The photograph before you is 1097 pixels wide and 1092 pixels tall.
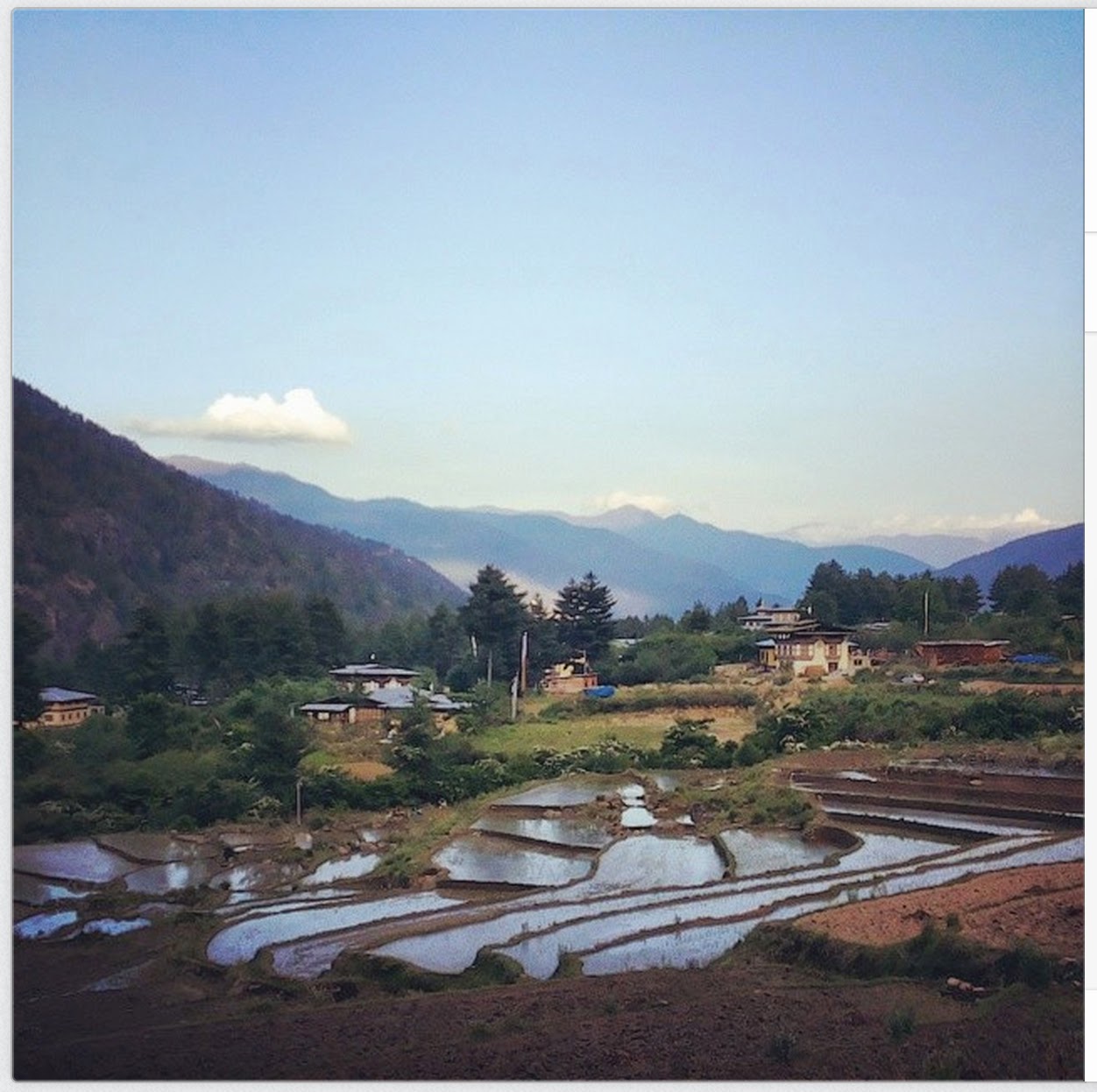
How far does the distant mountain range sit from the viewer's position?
19.9 feet

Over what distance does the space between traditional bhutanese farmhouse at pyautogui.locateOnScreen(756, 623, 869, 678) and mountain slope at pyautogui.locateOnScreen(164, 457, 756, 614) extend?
602 millimetres

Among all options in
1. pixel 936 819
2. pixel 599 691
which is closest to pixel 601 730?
pixel 599 691

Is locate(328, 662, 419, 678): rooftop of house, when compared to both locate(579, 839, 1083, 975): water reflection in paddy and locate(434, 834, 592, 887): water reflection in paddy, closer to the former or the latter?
locate(434, 834, 592, 887): water reflection in paddy

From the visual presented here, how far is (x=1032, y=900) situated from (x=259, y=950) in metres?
3.16

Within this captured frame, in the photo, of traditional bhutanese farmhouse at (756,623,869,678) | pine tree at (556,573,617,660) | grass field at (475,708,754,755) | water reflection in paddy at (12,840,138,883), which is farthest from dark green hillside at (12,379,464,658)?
traditional bhutanese farmhouse at (756,623,869,678)

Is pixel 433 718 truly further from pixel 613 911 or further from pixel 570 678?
pixel 613 911

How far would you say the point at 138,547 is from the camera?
6023 millimetres

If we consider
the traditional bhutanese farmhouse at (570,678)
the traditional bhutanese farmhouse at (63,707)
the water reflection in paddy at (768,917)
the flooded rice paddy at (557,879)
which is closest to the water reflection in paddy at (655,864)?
the flooded rice paddy at (557,879)

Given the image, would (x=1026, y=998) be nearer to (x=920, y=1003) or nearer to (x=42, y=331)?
(x=920, y=1003)

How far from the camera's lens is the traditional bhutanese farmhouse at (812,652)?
6.26 meters

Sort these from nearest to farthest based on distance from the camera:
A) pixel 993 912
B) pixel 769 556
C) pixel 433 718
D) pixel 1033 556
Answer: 1. pixel 993 912
2. pixel 1033 556
3. pixel 433 718
4. pixel 769 556

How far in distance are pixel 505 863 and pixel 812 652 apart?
172 cm

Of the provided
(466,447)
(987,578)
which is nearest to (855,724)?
(987,578)

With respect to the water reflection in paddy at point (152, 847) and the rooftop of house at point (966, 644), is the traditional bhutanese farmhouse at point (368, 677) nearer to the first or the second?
the water reflection in paddy at point (152, 847)
